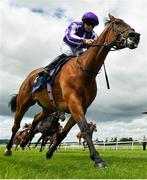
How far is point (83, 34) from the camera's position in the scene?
1064 cm

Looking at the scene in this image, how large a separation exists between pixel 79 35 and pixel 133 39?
2.19 m

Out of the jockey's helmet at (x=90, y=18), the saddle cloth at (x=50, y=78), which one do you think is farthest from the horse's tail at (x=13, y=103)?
the jockey's helmet at (x=90, y=18)

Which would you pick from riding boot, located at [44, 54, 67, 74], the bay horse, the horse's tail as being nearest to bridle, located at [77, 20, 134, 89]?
the bay horse

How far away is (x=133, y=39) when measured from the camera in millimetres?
8766

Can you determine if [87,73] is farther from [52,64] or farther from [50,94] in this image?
[52,64]

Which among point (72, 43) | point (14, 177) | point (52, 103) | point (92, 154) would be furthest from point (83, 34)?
point (14, 177)

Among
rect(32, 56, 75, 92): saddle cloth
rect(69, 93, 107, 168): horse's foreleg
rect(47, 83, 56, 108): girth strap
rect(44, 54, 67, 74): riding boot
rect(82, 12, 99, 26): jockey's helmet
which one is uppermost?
rect(82, 12, 99, 26): jockey's helmet

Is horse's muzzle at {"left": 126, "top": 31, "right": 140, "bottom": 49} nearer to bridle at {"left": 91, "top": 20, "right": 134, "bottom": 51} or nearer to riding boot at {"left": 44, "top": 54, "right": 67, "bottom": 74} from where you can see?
bridle at {"left": 91, "top": 20, "right": 134, "bottom": 51}

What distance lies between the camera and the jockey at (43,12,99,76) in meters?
10.3

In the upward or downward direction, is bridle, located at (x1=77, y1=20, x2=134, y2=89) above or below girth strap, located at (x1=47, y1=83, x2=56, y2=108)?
above

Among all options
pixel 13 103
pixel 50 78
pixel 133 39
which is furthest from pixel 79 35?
pixel 13 103

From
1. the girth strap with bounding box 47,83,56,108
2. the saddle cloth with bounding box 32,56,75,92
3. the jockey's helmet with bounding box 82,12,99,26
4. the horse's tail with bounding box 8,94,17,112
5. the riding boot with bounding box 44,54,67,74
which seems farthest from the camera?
the horse's tail with bounding box 8,94,17,112

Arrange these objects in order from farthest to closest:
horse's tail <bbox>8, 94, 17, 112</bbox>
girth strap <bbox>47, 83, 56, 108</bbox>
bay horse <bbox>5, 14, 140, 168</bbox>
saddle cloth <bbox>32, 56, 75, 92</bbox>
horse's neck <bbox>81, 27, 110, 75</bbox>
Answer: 1. horse's tail <bbox>8, 94, 17, 112</bbox>
2. girth strap <bbox>47, 83, 56, 108</bbox>
3. saddle cloth <bbox>32, 56, 75, 92</bbox>
4. horse's neck <bbox>81, 27, 110, 75</bbox>
5. bay horse <bbox>5, 14, 140, 168</bbox>

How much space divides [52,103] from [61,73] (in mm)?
1151
